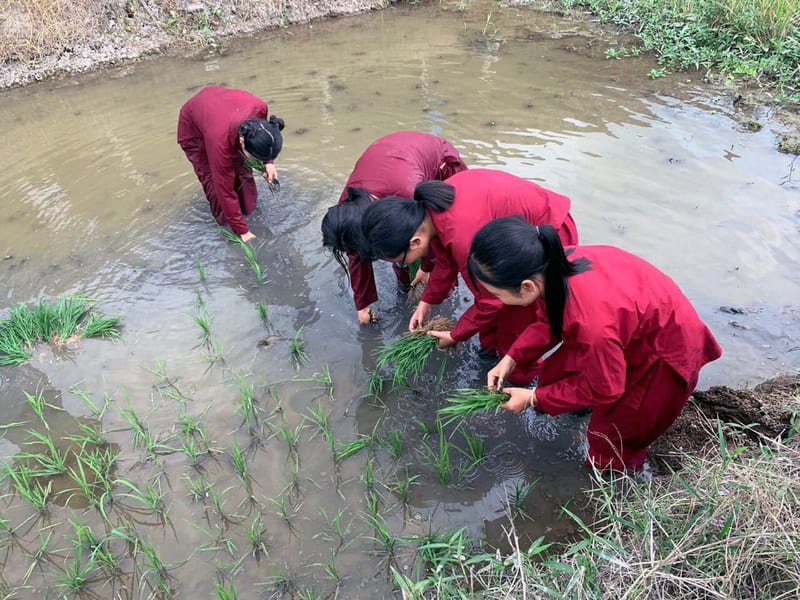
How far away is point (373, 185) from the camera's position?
2982 mm

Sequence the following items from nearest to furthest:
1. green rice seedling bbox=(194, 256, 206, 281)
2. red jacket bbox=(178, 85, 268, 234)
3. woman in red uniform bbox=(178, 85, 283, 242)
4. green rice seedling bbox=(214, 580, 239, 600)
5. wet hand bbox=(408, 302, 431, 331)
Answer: green rice seedling bbox=(214, 580, 239, 600) → wet hand bbox=(408, 302, 431, 331) → woman in red uniform bbox=(178, 85, 283, 242) → red jacket bbox=(178, 85, 268, 234) → green rice seedling bbox=(194, 256, 206, 281)

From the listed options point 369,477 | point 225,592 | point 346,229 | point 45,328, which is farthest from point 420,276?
point 45,328

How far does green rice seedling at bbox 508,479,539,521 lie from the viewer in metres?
2.58

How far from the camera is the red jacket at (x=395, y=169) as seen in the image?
9.79 ft

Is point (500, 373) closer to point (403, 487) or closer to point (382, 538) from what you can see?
point (403, 487)

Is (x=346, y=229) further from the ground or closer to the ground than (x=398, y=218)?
closer to the ground

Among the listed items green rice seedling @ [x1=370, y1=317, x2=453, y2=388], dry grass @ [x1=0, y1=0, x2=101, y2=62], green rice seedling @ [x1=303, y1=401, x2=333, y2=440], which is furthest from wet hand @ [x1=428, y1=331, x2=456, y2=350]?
dry grass @ [x1=0, y1=0, x2=101, y2=62]

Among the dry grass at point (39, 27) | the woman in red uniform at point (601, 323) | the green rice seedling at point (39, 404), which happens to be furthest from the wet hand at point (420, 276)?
the dry grass at point (39, 27)

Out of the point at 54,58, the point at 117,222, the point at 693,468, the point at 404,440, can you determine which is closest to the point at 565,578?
the point at 693,468

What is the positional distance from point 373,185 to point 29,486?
2.46 metres

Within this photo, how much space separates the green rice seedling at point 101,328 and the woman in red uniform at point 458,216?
2.43m

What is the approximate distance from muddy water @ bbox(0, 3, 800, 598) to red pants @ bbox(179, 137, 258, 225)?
0.18 meters

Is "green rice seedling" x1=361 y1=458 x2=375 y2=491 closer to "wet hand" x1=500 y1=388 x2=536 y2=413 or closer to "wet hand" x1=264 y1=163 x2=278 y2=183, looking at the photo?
"wet hand" x1=500 y1=388 x2=536 y2=413

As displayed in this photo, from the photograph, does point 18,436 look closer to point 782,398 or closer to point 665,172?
point 782,398
